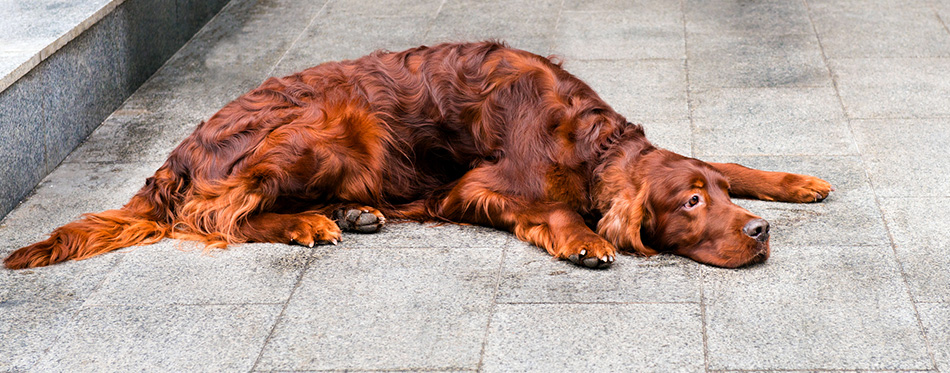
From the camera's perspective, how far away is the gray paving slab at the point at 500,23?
21.9ft

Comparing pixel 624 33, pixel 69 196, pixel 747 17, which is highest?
pixel 69 196

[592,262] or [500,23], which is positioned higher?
[592,262]

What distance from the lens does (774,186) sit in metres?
4.21

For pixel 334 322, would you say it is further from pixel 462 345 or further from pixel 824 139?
pixel 824 139

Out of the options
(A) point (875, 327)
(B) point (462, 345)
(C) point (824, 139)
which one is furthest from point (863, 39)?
(B) point (462, 345)

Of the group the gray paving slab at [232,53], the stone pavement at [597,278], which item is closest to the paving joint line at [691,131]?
the stone pavement at [597,278]

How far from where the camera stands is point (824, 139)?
4.89 meters

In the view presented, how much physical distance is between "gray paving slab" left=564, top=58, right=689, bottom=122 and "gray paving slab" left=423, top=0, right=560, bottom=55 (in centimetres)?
51

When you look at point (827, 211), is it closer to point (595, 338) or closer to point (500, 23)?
point (595, 338)

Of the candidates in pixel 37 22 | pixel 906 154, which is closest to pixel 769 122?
pixel 906 154

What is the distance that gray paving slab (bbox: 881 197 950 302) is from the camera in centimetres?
344

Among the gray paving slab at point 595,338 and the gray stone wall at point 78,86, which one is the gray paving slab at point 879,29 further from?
the gray stone wall at point 78,86

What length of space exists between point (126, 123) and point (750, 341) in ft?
13.3

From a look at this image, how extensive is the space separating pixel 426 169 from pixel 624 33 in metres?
2.92
